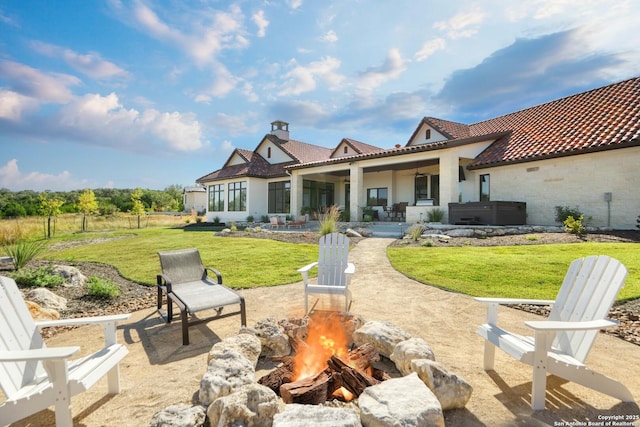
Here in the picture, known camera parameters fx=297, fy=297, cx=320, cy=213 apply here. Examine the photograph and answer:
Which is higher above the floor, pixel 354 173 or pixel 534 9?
pixel 534 9

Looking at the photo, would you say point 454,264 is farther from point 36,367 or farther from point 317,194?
point 317,194

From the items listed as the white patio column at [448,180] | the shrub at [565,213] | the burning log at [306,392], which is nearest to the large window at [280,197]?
the white patio column at [448,180]

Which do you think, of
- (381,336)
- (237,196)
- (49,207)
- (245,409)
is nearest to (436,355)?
(381,336)

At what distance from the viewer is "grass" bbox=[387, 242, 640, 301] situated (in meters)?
5.20

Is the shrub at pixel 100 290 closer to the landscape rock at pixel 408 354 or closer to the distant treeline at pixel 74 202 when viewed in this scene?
the landscape rock at pixel 408 354

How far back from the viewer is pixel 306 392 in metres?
2.14

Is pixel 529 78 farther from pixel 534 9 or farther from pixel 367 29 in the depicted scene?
pixel 367 29

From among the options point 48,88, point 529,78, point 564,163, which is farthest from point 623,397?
point 529,78

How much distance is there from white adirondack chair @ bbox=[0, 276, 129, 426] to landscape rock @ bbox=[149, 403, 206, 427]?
0.56 meters

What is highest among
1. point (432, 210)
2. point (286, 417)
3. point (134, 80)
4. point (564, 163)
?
point (134, 80)

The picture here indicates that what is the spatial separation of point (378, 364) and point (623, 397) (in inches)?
70.3

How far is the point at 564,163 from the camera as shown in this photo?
11617mm

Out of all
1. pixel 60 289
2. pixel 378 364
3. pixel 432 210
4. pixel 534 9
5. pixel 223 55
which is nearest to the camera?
pixel 378 364

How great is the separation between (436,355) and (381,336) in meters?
0.62
